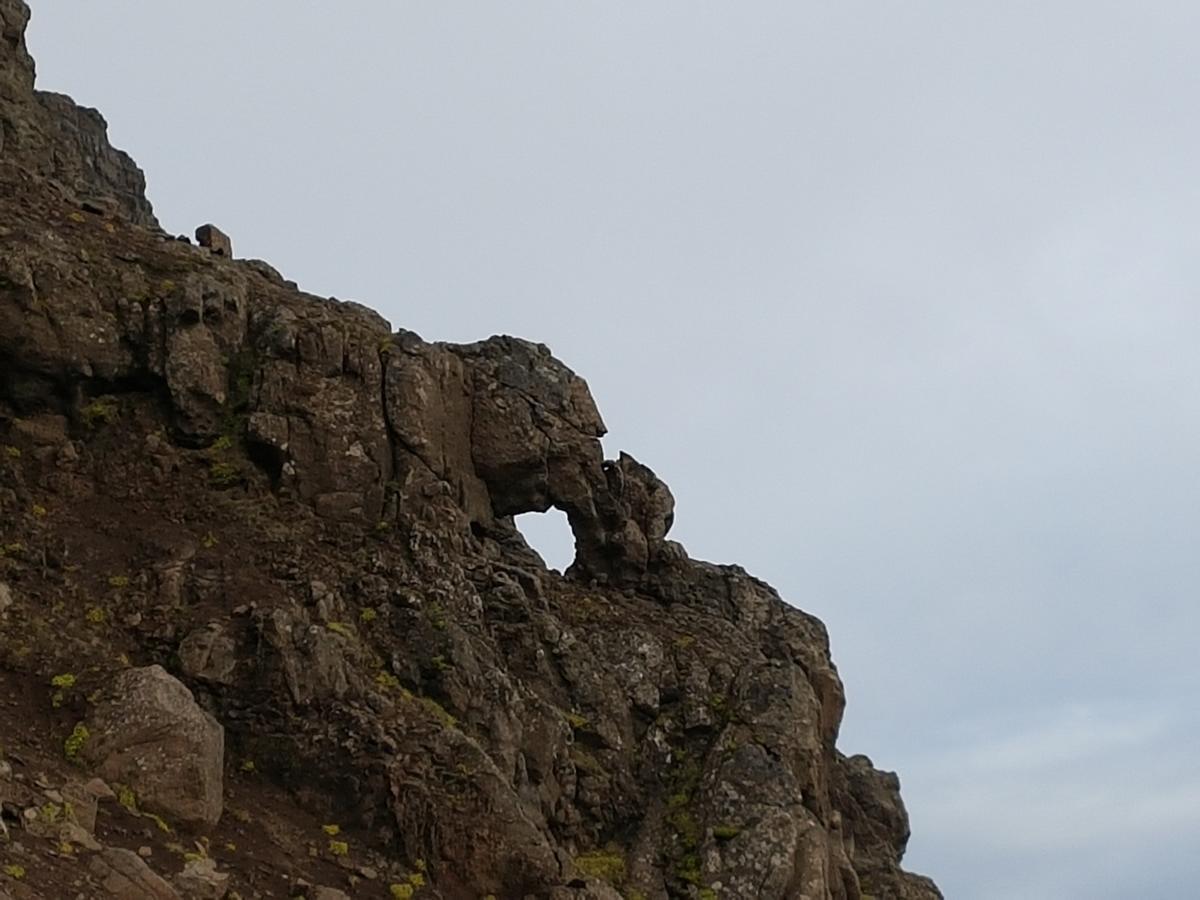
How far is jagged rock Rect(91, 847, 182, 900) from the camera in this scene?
23.2m

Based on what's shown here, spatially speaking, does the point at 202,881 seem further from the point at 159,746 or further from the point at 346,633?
the point at 346,633

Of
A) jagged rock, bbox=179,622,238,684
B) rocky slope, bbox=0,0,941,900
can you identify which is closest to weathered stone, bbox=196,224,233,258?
rocky slope, bbox=0,0,941,900

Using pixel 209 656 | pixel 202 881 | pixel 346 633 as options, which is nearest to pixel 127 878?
pixel 202 881

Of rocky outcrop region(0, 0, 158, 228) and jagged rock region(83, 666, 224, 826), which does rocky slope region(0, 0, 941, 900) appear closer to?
jagged rock region(83, 666, 224, 826)

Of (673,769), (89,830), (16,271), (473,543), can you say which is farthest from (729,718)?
(16,271)

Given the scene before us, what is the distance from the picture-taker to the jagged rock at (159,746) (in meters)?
27.0

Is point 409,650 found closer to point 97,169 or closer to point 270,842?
point 270,842

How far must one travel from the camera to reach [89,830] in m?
24.8

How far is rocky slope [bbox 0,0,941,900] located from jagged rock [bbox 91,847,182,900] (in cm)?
6

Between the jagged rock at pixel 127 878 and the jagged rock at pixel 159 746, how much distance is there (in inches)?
115

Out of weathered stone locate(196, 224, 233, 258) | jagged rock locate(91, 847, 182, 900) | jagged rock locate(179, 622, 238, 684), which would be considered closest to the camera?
jagged rock locate(91, 847, 182, 900)

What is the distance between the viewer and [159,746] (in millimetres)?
27547

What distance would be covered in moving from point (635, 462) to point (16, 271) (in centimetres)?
1990

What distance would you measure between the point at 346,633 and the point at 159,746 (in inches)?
232
